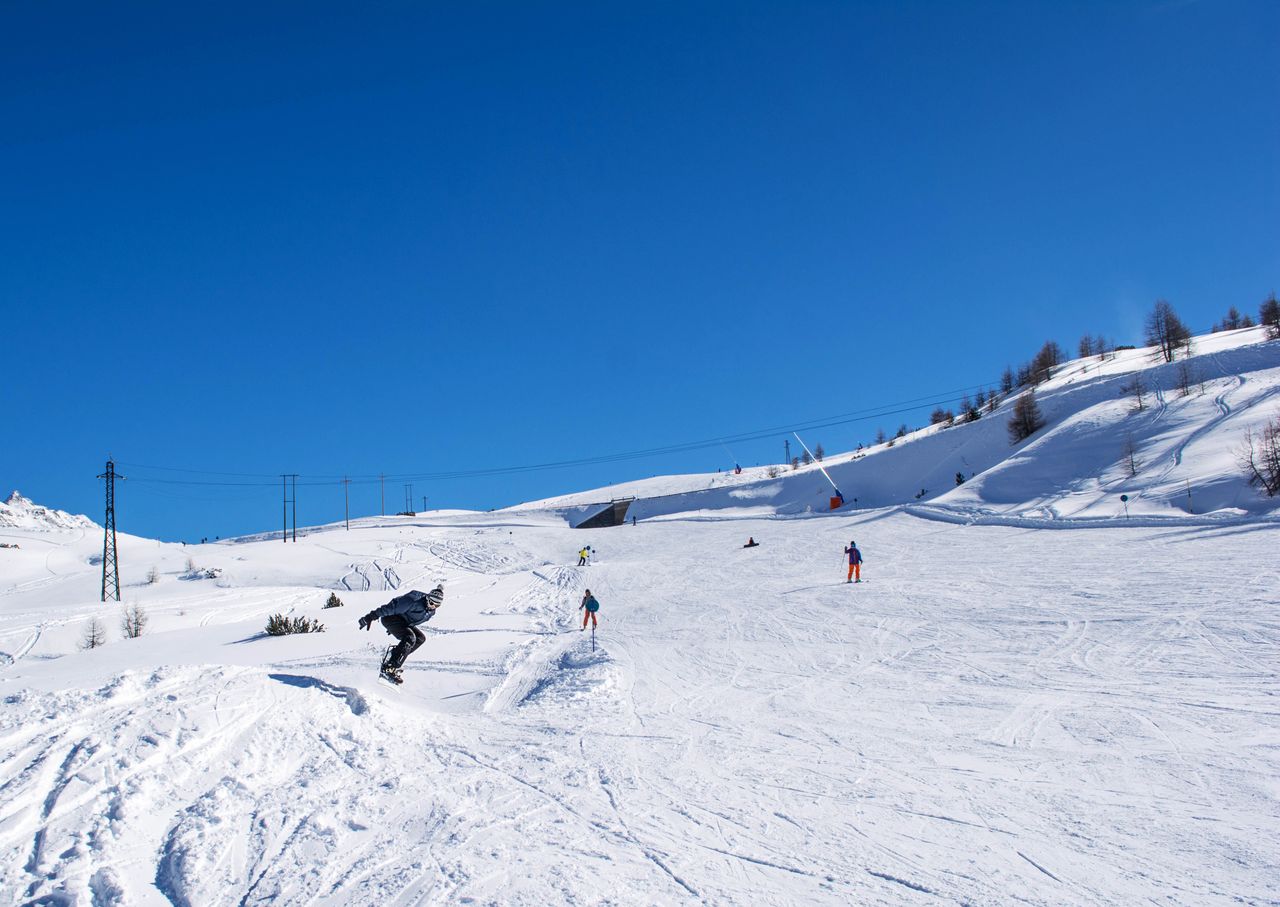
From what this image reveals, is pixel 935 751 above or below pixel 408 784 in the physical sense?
below

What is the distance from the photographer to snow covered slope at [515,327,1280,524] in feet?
103

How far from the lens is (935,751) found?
7121mm

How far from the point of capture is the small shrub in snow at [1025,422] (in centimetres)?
5375

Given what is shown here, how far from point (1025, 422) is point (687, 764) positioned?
55.5 metres

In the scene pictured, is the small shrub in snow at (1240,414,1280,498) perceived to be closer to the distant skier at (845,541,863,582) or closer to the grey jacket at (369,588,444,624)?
the distant skier at (845,541,863,582)

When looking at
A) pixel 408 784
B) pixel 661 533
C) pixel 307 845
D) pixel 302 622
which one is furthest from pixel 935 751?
pixel 661 533

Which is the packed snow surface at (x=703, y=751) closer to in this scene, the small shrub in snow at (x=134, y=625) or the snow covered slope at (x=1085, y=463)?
the small shrub in snow at (x=134, y=625)

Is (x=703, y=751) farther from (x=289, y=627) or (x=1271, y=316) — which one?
(x=1271, y=316)

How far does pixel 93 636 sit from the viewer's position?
18.6 metres

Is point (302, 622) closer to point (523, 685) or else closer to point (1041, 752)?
point (523, 685)

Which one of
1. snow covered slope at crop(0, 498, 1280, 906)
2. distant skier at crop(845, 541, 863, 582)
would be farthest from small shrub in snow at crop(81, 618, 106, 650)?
distant skier at crop(845, 541, 863, 582)

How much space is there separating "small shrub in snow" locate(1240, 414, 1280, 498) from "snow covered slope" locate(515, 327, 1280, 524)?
511 millimetres

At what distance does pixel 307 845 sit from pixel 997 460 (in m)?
54.8

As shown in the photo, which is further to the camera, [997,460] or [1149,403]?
[997,460]
